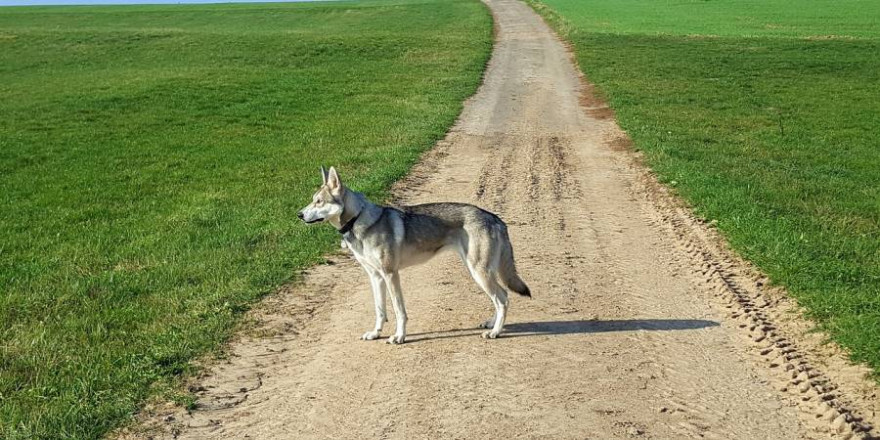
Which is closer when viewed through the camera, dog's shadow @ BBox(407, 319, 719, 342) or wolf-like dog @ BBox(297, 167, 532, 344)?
wolf-like dog @ BBox(297, 167, 532, 344)

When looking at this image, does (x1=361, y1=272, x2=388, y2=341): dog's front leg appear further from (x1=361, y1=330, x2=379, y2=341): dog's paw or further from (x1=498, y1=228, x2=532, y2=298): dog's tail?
(x1=498, y1=228, x2=532, y2=298): dog's tail

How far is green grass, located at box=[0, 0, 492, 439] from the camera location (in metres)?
7.95

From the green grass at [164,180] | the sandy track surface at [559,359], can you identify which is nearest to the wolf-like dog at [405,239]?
the sandy track surface at [559,359]

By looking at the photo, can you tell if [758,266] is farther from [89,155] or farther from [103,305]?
[89,155]

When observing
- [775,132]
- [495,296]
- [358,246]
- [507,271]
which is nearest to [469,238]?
[507,271]

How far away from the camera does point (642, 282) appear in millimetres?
10211

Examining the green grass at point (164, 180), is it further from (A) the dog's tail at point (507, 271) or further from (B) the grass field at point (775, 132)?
(B) the grass field at point (775, 132)

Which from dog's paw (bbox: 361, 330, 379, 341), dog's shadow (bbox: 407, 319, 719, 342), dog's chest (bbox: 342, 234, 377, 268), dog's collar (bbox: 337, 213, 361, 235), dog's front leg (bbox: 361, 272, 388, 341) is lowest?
dog's shadow (bbox: 407, 319, 719, 342)

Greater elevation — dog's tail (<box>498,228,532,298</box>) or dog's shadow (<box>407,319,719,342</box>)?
dog's tail (<box>498,228,532,298</box>)

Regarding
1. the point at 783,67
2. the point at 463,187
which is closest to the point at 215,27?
the point at 783,67

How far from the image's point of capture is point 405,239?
8.20 meters

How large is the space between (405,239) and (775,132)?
17693 mm

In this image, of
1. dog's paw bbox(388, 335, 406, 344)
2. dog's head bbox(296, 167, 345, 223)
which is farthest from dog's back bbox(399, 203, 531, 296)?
dog's paw bbox(388, 335, 406, 344)

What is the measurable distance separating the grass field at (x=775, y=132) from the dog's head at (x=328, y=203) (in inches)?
199
